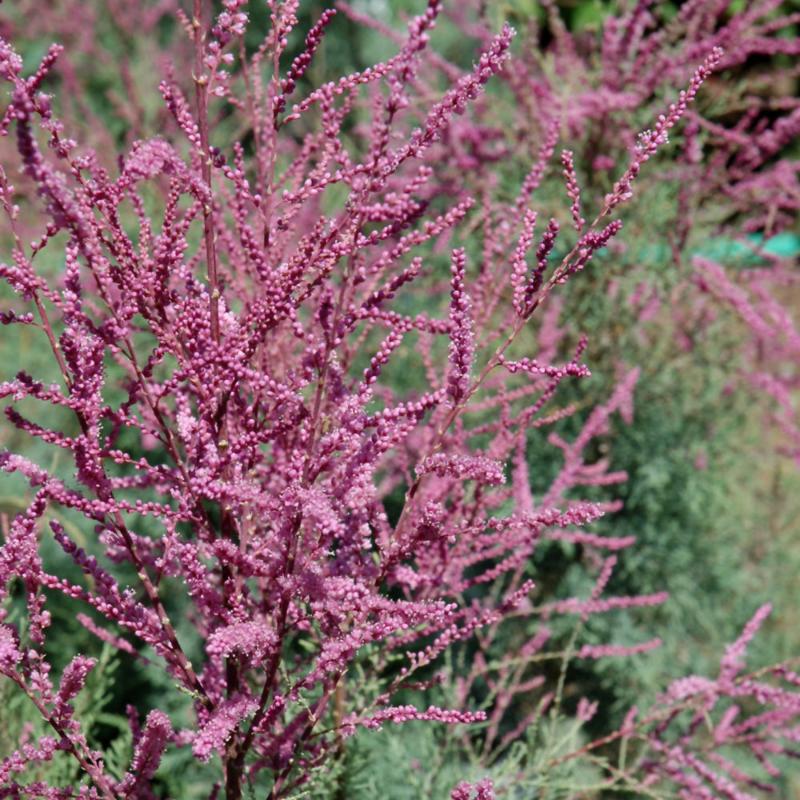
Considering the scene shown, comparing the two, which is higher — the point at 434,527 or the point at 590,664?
the point at 434,527

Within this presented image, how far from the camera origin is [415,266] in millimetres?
1046

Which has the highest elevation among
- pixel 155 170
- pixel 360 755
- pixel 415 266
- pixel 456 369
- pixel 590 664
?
pixel 155 170

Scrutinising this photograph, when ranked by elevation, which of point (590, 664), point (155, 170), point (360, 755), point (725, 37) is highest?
point (725, 37)

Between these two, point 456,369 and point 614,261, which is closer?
point 456,369

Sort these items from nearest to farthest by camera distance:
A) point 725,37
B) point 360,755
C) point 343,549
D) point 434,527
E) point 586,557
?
point 434,527, point 343,549, point 360,755, point 725,37, point 586,557

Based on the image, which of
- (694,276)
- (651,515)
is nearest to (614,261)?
(694,276)

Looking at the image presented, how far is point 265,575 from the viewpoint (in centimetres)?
109

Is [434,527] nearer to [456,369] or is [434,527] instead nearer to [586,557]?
[456,369]

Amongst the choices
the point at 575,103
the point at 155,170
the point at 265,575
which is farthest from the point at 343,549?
the point at 575,103

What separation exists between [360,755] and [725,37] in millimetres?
2137

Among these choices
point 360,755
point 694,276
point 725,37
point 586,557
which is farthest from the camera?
point 586,557

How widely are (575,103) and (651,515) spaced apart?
140cm

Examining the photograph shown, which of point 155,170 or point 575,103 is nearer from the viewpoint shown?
point 155,170

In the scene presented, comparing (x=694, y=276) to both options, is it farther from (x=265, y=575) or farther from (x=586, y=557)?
(x=265, y=575)
